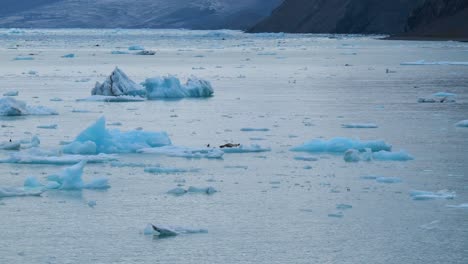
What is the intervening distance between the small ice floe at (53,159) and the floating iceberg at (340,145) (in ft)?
7.78

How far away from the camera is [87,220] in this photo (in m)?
8.49

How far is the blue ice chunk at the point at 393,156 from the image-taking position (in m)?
11.7

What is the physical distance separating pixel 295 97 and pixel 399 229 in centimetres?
1313

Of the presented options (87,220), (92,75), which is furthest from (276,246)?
(92,75)

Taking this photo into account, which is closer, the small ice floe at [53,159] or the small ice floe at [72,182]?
the small ice floe at [72,182]

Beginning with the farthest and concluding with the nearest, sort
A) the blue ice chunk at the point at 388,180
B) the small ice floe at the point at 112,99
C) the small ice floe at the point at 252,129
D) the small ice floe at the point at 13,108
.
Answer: the small ice floe at the point at 112,99 → the small ice floe at the point at 13,108 → the small ice floe at the point at 252,129 → the blue ice chunk at the point at 388,180

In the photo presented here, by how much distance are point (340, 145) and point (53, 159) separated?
3444 millimetres

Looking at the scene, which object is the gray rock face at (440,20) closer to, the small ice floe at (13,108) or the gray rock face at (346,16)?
the gray rock face at (346,16)

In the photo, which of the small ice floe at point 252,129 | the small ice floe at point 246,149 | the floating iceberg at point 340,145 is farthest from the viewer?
the small ice floe at point 252,129

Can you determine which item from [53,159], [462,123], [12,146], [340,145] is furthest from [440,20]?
[53,159]

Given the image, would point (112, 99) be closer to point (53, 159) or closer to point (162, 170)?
point (53, 159)

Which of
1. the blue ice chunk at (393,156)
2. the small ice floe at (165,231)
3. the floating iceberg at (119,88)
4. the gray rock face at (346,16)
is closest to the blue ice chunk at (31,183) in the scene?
the small ice floe at (165,231)

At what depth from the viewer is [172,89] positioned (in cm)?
2147

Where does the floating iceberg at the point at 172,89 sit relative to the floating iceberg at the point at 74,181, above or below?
below
